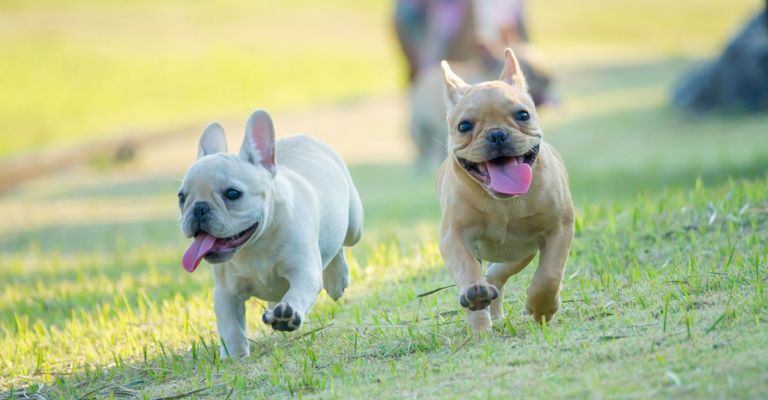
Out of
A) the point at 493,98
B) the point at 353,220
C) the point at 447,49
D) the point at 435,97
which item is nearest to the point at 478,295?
the point at 493,98

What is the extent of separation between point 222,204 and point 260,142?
499 mm

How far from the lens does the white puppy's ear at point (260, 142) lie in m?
5.83

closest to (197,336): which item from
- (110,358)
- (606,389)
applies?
(110,358)

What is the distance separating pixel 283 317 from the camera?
5.18 m

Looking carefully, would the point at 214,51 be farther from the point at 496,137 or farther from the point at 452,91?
the point at 496,137

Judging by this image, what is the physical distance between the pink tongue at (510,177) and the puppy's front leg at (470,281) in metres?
0.35

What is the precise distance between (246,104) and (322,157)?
21.2 meters

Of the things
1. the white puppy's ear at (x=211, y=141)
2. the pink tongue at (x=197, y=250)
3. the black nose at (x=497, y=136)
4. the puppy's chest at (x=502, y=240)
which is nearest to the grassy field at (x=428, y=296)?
the puppy's chest at (x=502, y=240)

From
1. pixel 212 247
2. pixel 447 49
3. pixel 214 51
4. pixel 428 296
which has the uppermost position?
pixel 214 51

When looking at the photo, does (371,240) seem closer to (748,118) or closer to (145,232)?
(145,232)

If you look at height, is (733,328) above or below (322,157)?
below

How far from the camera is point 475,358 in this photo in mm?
4992

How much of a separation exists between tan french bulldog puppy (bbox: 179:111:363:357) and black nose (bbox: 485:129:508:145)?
112cm

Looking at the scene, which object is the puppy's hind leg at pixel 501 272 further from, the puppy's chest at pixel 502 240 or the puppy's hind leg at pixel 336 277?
the puppy's hind leg at pixel 336 277
